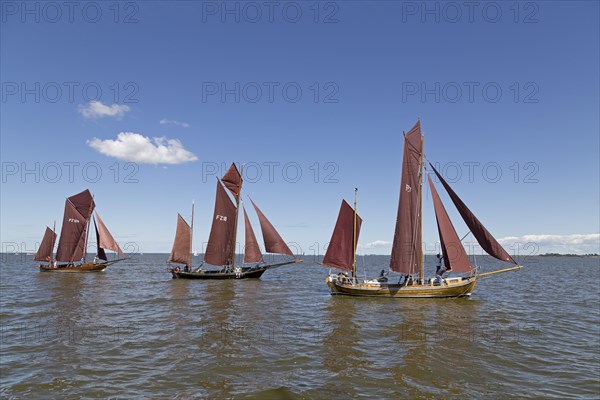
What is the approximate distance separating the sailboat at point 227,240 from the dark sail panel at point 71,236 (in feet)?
77.1

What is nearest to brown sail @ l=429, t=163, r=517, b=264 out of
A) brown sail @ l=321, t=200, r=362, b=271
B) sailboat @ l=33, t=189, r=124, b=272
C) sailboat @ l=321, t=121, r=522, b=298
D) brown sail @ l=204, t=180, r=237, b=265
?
sailboat @ l=321, t=121, r=522, b=298

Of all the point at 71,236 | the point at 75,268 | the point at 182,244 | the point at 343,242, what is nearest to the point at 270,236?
the point at 343,242

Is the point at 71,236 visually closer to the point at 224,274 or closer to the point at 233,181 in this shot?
the point at 224,274

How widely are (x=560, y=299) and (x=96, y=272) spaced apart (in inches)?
2923

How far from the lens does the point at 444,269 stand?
32.6 m

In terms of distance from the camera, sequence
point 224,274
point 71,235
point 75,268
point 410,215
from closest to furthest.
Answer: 1. point 410,215
2. point 224,274
3. point 71,235
4. point 75,268

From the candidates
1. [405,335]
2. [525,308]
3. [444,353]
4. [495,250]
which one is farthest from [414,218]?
[444,353]

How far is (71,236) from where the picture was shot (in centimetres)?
6581

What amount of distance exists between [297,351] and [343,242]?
20047mm

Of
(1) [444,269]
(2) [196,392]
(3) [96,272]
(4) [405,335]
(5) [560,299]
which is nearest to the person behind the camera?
(2) [196,392]

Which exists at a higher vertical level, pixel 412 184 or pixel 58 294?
pixel 412 184

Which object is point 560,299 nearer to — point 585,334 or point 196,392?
point 585,334

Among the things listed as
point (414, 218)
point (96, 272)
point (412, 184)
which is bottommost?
point (96, 272)

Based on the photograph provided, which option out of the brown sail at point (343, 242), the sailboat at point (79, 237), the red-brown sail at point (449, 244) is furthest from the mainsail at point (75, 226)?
the red-brown sail at point (449, 244)
